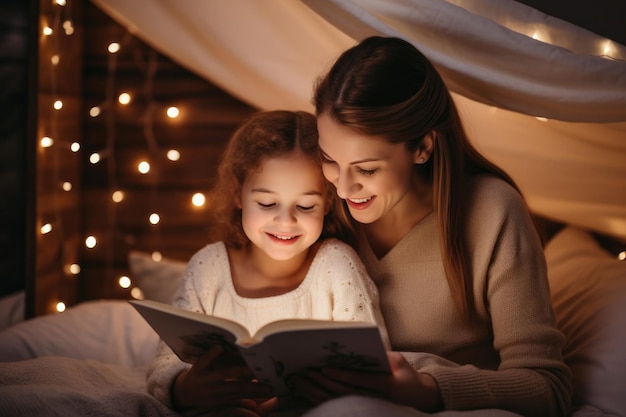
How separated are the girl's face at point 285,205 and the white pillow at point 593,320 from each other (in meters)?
0.67

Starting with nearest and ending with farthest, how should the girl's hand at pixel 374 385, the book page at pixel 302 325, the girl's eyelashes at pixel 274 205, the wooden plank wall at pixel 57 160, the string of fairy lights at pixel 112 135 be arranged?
the book page at pixel 302 325, the girl's hand at pixel 374 385, the girl's eyelashes at pixel 274 205, the wooden plank wall at pixel 57 160, the string of fairy lights at pixel 112 135

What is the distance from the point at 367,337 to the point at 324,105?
0.57 metres

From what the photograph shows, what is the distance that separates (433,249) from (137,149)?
1279 mm

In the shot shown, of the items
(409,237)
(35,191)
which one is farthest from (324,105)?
(35,191)

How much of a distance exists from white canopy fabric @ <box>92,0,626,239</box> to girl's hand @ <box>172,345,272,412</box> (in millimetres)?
803

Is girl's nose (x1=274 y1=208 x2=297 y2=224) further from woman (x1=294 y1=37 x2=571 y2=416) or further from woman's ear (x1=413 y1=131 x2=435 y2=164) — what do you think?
woman's ear (x1=413 y1=131 x2=435 y2=164)

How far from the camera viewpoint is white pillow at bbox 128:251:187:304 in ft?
7.55

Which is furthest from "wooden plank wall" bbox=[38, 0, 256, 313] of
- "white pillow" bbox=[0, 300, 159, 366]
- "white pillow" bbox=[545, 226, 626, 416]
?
"white pillow" bbox=[545, 226, 626, 416]

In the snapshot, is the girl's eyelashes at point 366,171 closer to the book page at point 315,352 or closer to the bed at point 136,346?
the book page at point 315,352

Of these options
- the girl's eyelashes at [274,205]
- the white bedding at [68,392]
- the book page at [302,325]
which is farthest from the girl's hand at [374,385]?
the girl's eyelashes at [274,205]

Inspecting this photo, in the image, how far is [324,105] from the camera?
1568mm

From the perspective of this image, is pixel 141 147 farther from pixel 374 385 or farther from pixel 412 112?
pixel 374 385

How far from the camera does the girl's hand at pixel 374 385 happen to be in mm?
1317

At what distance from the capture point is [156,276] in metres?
2.36
